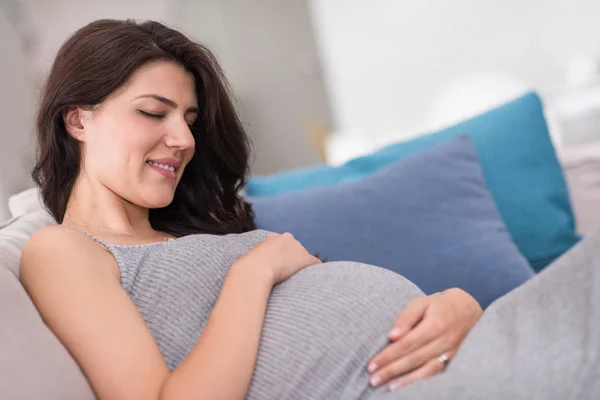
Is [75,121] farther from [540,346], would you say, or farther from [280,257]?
[540,346]

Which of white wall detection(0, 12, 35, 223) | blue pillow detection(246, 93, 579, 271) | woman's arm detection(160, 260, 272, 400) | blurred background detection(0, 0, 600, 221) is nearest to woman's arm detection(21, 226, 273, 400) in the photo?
woman's arm detection(160, 260, 272, 400)

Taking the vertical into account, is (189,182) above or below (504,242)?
above

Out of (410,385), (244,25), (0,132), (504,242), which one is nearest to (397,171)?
(504,242)

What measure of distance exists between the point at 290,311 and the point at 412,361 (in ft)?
0.58

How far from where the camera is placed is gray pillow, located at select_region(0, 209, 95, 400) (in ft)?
2.38

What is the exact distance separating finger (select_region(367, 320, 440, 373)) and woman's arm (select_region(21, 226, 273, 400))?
0.53 ft

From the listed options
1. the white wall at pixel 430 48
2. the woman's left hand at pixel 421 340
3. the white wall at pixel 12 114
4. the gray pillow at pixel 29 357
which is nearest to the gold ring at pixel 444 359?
the woman's left hand at pixel 421 340

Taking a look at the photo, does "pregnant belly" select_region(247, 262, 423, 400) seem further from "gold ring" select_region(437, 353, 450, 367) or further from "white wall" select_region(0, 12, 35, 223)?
"white wall" select_region(0, 12, 35, 223)

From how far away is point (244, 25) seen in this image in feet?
14.8

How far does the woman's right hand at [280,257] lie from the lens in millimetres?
996

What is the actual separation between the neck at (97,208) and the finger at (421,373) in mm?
563

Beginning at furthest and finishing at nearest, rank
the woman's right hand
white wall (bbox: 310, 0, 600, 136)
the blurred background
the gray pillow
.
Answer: white wall (bbox: 310, 0, 600, 136), the blurred background, the woman's right hand, the gray pillow

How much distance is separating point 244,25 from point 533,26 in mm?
1810

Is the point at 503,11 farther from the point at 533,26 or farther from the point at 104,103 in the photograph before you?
the point at 104,103
